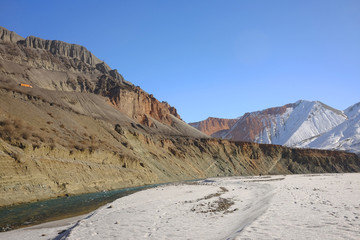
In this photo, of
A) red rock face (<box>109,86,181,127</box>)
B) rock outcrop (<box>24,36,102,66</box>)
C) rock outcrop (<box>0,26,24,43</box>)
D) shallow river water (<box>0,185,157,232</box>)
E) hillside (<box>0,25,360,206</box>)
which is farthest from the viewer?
rock outcrop (<box>24,36,102,66</box>)

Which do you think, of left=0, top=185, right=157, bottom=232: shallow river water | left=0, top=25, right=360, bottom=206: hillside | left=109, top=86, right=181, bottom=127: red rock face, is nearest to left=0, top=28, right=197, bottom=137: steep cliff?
left=109, top=86, right=181, bottom=127: red rock face

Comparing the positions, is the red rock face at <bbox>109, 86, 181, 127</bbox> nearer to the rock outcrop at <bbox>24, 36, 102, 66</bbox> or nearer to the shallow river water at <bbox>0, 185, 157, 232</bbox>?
the rock outcrop at <bbox>24, 36, 102, 66</bbox>

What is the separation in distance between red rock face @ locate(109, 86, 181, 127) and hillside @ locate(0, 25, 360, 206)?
0.45 metres

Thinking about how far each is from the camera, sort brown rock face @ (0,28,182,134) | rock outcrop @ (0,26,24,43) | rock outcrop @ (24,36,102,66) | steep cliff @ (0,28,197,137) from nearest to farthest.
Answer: brown rock face @ (0,28,182,134)
steep cliff @ (0,28,197,137)
rock outcrop @ (0,26,24,43)
rock outcrop @ (24,36,102,66)

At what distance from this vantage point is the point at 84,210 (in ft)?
59.2

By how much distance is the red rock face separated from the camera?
3713 inches

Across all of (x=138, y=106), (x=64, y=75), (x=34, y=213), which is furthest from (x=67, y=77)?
(x=34, y=213)

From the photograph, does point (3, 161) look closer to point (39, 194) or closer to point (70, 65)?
point (39, 194)

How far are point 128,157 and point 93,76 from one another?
82780 millimetres

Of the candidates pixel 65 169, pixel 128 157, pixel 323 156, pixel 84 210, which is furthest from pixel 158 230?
pixel 323 156

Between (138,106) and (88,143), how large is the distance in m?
62.5

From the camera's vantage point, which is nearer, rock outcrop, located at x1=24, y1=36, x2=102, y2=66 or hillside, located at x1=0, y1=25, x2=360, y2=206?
hillside, located at x1=0, y1=25, x2=360, y2=206

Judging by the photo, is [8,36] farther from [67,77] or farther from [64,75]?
[67,77]

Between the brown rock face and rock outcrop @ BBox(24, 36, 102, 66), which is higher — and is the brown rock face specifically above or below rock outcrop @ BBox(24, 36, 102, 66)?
below
